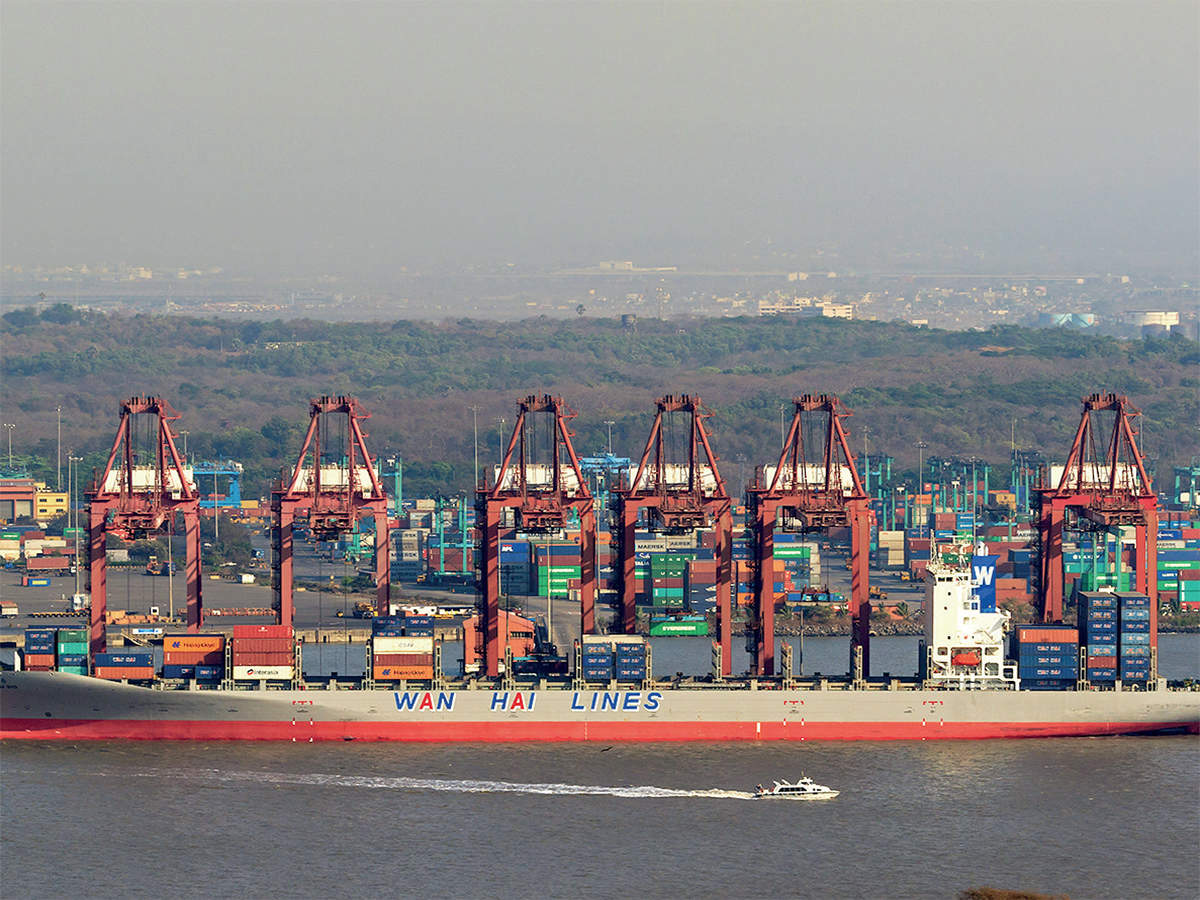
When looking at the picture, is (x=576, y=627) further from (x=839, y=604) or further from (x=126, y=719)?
(x=126, y=719)

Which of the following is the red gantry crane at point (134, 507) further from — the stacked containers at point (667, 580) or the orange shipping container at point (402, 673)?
the stacked containers at point (667, 580)

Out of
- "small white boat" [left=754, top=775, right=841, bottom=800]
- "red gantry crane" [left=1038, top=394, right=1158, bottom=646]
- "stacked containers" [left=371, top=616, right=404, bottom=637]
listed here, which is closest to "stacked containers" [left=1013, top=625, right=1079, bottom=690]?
"red gantry crane" [left=1038, top=394, right=1158, bottom=646]

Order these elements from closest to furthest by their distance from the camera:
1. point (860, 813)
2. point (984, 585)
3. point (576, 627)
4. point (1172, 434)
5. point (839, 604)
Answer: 1. point (860, 813)
2. point (984, 585)
3. point (576, 627)
4. point (839, 604)
5. point (1172, 434)

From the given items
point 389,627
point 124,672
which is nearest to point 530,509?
point 389,627

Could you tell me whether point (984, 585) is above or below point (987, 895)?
above

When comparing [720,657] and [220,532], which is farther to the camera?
[220,532]

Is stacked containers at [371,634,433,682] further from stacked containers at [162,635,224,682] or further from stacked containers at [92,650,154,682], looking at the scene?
stacked containers at [92,650,154,682]

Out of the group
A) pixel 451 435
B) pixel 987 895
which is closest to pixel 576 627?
pixel 987 895
